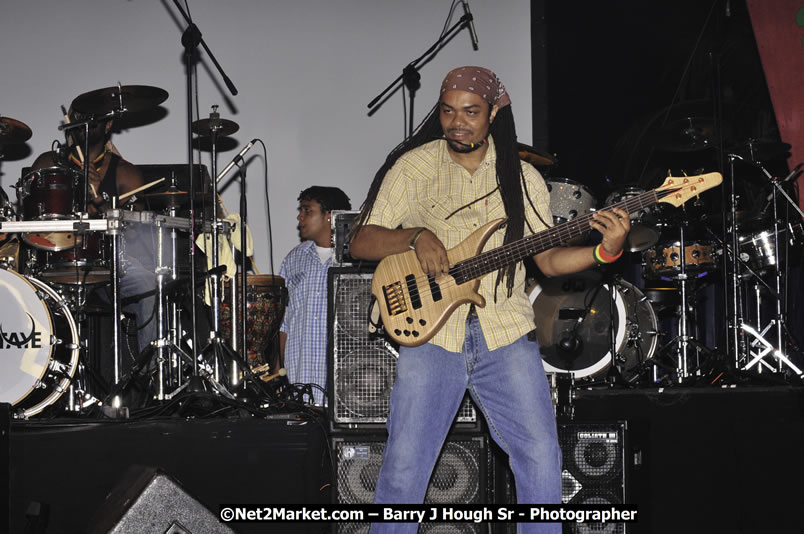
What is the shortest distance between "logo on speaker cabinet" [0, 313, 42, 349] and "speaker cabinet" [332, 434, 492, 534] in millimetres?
2179

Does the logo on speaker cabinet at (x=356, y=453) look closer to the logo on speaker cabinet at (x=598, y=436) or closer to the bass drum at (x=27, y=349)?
the logo on speaker cabinet at (x=598, y=436)

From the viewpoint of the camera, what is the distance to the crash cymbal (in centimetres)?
617

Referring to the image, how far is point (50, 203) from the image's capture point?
5211 millimetres

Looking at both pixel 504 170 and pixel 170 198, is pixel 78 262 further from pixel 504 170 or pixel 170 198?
pixel 504 170

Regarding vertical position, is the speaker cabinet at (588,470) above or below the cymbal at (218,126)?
below

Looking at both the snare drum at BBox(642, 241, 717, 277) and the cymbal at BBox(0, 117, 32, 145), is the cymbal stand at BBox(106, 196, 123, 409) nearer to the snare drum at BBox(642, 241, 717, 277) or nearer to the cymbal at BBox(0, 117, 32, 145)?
the cymbal at BBox(0, 117, 32, 145)

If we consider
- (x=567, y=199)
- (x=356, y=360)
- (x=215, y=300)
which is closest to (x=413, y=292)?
(x=356, y=360)

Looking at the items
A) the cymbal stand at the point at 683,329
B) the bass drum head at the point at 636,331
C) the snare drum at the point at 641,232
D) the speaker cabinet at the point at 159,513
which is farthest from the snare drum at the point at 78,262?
the cymbal stand at the point at 683,329

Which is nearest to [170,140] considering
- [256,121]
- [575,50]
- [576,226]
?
[256,121]

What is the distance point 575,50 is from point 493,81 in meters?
4.39

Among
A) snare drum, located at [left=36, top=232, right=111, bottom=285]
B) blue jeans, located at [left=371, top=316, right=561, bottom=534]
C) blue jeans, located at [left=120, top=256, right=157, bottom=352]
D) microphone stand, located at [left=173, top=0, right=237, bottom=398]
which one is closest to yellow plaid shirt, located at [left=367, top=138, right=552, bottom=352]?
blue jeans, located at [left=371, top=316, right=561, bottom=534]

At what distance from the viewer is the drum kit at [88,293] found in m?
4.76

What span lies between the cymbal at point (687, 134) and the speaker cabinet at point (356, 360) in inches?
139

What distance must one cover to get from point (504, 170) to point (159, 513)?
5.85 feet
